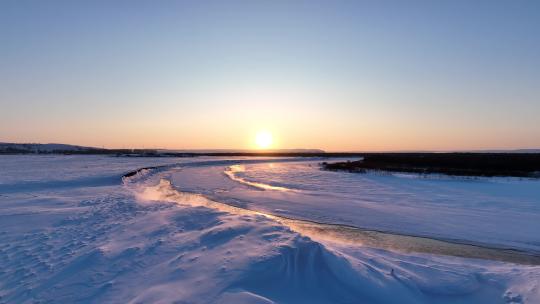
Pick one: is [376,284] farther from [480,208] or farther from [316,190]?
[316,190]

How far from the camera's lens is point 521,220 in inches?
523

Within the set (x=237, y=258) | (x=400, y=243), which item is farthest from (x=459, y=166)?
(x=237, y=258)

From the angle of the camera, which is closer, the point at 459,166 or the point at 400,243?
the point at 400,243

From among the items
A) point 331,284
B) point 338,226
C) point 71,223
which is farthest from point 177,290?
point 338,226

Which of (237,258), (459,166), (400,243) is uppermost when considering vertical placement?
(459,166)

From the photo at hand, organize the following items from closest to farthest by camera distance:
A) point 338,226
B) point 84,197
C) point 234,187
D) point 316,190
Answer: point 338,226, point 84,197, point 316,190, point 234,187

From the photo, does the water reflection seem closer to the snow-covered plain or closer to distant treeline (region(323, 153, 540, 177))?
the snow-covered plain

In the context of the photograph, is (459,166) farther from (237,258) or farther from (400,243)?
(237,258)

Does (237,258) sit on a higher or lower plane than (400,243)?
higher

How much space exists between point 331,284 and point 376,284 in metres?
0.73

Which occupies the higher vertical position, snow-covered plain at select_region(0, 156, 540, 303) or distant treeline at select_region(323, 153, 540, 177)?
distant treeline at select_region(323, 153, 540, 177)

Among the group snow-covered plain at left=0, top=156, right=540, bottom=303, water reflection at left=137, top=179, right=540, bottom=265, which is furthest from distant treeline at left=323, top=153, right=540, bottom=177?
water reflection at left=137, top=179, right=540, bottom=265

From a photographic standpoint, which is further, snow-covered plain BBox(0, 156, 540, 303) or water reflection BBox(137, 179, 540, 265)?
water reflection BBox(137, 179, 540, 265)

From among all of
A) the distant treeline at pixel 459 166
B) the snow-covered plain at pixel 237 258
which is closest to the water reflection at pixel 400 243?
the snow-covered plain at pixel 237 258
